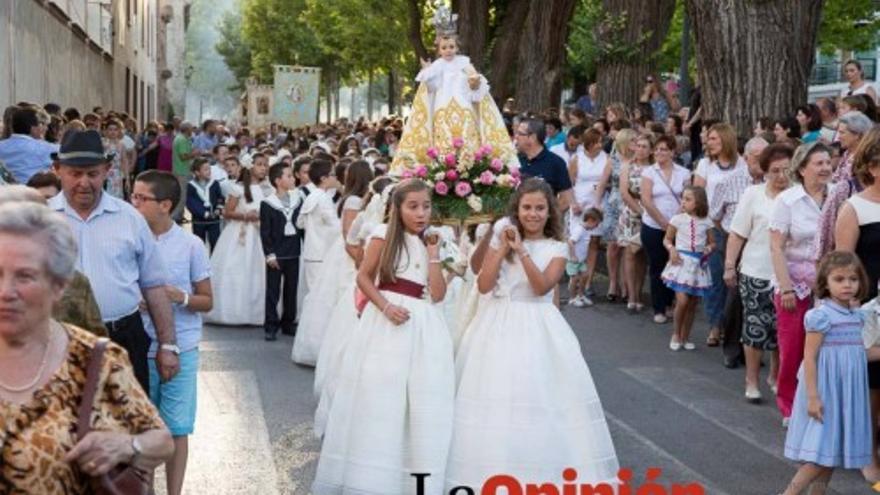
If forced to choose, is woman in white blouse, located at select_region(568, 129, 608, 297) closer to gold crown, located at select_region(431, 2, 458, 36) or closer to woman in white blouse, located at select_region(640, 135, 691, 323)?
woman in white blouse, located at select_region(640, 135, 691, 323)

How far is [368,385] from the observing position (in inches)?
319

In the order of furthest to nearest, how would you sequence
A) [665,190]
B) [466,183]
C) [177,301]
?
[665,190]
[466,183]
[177,301]

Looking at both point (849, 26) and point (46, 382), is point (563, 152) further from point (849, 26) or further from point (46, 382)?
point (849, 26)

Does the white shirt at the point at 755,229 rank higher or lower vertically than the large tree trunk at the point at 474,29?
lower

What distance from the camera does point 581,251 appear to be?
16.3 m

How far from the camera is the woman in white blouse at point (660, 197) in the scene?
1471 cm

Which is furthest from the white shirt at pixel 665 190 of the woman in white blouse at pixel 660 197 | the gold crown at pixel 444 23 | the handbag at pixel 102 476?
the handbag at pixel 102 476

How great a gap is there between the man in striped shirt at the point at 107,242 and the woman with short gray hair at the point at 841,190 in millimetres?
4259

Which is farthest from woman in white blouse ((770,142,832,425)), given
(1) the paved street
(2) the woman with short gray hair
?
(1) the paved street

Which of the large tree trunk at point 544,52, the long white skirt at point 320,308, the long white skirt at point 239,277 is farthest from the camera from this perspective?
the large tree trunk at point 544,52

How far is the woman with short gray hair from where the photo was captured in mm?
9148

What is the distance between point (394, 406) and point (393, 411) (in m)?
0.03

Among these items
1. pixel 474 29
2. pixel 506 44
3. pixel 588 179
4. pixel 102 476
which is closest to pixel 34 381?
pixel 102 476

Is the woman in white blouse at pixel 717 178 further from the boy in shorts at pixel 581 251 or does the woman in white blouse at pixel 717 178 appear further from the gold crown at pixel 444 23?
the gold crown at pixel 444 23
